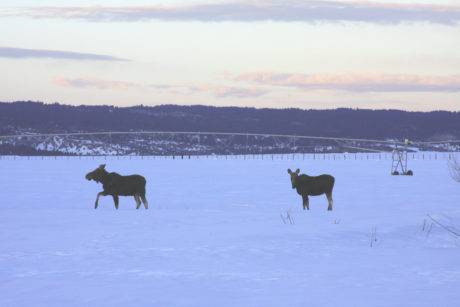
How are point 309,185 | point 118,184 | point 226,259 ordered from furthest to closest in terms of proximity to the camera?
point 309,185
point 118,184
point 226,259

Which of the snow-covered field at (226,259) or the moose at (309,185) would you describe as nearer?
the snow-covered field at (226,259)

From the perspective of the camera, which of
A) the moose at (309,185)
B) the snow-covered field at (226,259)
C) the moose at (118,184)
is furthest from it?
the moose at (309,185)

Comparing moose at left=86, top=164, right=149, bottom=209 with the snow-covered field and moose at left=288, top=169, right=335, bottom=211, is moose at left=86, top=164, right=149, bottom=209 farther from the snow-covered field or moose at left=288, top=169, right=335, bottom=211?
moose at left=288, top=169, right=335, bottom=211

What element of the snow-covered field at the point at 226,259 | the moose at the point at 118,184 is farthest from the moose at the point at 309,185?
the moose at the point at 118,184

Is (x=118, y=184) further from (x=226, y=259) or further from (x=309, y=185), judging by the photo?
(x=226, y=259)

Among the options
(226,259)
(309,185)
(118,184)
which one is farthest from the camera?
(309,185)

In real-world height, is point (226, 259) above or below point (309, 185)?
below

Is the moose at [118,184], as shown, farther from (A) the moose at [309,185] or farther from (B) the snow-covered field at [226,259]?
(A) the moose at [309,185]

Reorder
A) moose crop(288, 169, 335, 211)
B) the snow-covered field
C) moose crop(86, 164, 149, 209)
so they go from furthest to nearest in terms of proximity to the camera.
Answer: moose crop(288, 169, 335, 211) < moose crop(86, 164, 149, 209) < the snow-covered field

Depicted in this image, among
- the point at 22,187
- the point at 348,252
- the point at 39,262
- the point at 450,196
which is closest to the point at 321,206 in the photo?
the point at 450,196

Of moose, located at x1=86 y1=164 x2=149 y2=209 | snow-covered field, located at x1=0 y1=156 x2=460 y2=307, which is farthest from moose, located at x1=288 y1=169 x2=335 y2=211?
moose, located at x1=86 y1=164 x2=149 y2=209

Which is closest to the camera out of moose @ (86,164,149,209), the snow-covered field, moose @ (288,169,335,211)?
the snow-covered field

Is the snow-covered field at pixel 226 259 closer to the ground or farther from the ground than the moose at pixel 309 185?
closer to the ground

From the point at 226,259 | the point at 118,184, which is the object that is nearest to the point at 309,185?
the point at 118,184
